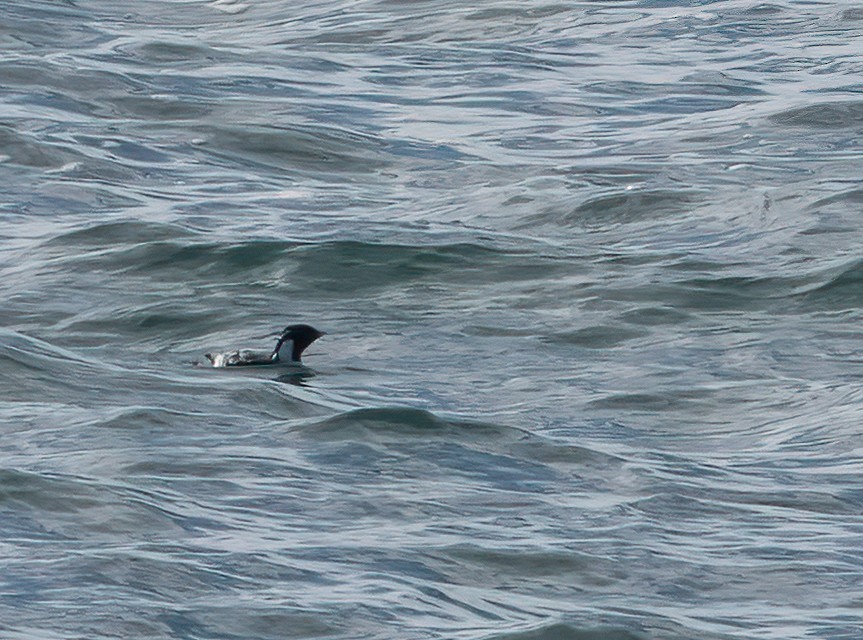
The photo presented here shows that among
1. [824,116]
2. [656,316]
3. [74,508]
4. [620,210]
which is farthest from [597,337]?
[824,116]

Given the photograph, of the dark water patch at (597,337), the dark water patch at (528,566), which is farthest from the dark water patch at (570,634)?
the dark water patch at (597,337)

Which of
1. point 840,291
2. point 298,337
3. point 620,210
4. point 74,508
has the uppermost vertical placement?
point 74,508

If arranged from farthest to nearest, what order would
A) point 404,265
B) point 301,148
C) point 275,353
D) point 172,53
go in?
point 172,53
point 301,148
point 404,265
point 275,353

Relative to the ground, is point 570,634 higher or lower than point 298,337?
higher

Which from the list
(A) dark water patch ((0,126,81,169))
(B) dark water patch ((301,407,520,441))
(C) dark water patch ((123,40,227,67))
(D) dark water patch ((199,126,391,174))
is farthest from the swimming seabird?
(C) dark water patch ((123,40,227,67))

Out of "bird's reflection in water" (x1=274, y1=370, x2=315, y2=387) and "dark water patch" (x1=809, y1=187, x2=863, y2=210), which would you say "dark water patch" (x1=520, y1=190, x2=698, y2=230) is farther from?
"bird's reflection in water" (x1=274, y1=370, x2=315, y2=387)

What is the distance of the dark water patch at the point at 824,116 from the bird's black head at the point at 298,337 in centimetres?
672

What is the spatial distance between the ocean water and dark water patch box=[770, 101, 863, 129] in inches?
1.6

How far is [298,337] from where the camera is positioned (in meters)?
11.7

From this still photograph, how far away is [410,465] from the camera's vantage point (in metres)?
9.70

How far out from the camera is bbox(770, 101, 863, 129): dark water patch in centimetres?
1753

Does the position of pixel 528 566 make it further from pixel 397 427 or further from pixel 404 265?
pixel 404 265

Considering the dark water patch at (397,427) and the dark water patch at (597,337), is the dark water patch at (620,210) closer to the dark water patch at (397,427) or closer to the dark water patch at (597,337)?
the dark water patch at (597,337)

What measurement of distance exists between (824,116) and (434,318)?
19.3 feet
